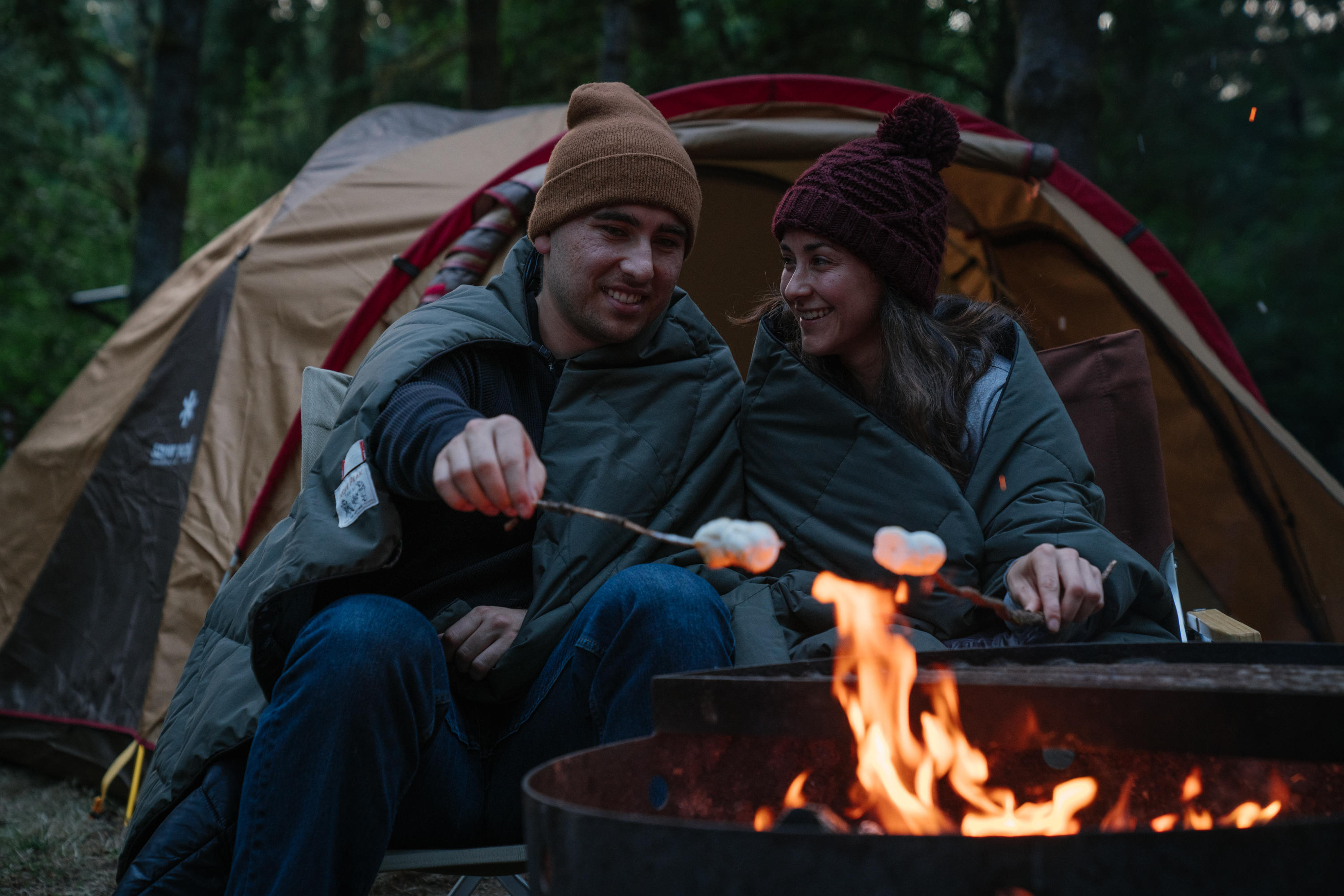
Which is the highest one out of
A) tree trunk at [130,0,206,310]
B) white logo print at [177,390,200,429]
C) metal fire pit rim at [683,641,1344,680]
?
tree trunk at [130,0,206,310]

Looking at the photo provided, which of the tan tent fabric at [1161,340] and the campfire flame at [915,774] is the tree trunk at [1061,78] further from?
the campfire flame at [915,774]

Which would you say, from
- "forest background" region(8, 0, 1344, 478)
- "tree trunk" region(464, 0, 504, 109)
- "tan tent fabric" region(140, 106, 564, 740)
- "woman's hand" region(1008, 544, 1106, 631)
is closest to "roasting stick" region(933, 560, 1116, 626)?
"woman's hand" region(1008, 544, 1106, 631)

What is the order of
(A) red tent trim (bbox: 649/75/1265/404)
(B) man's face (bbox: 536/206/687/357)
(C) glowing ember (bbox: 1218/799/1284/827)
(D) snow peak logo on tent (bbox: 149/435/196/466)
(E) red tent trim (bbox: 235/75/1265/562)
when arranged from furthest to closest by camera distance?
1. (D) snow peak logo on tent (bbox: 149/435/196/466)
2. (A) red tent trim (bbox: 649/75/1265/404)
3. (E) red tent trim (bbox: 235/75/1265/562)
4. (B) man's face (bbox: 536/206/687/357)
5. (C) glowing ember (bbox: 1218/799/1284/827)

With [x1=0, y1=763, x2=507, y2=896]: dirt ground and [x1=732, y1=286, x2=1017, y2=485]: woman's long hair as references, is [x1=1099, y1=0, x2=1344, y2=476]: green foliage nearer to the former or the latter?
[x1=732, y1=286, x2=1017, y2=485]: woman's long hair

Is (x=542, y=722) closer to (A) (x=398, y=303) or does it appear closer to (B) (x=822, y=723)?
(B) (x=822, y=723)

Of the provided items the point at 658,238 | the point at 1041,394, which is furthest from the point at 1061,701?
the point at 658,238

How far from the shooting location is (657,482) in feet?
5.82

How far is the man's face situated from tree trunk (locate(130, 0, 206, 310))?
3704mm

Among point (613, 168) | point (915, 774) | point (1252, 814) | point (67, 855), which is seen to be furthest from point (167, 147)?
point (1252, 814)

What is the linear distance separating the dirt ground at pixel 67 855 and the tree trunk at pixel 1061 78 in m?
3.35

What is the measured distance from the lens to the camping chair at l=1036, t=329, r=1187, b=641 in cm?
228

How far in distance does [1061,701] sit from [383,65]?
8579mm

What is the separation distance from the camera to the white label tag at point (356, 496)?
4.76 ft

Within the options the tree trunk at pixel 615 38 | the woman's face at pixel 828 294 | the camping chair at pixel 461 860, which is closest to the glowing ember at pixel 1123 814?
the camping chair at pixel 461 860
